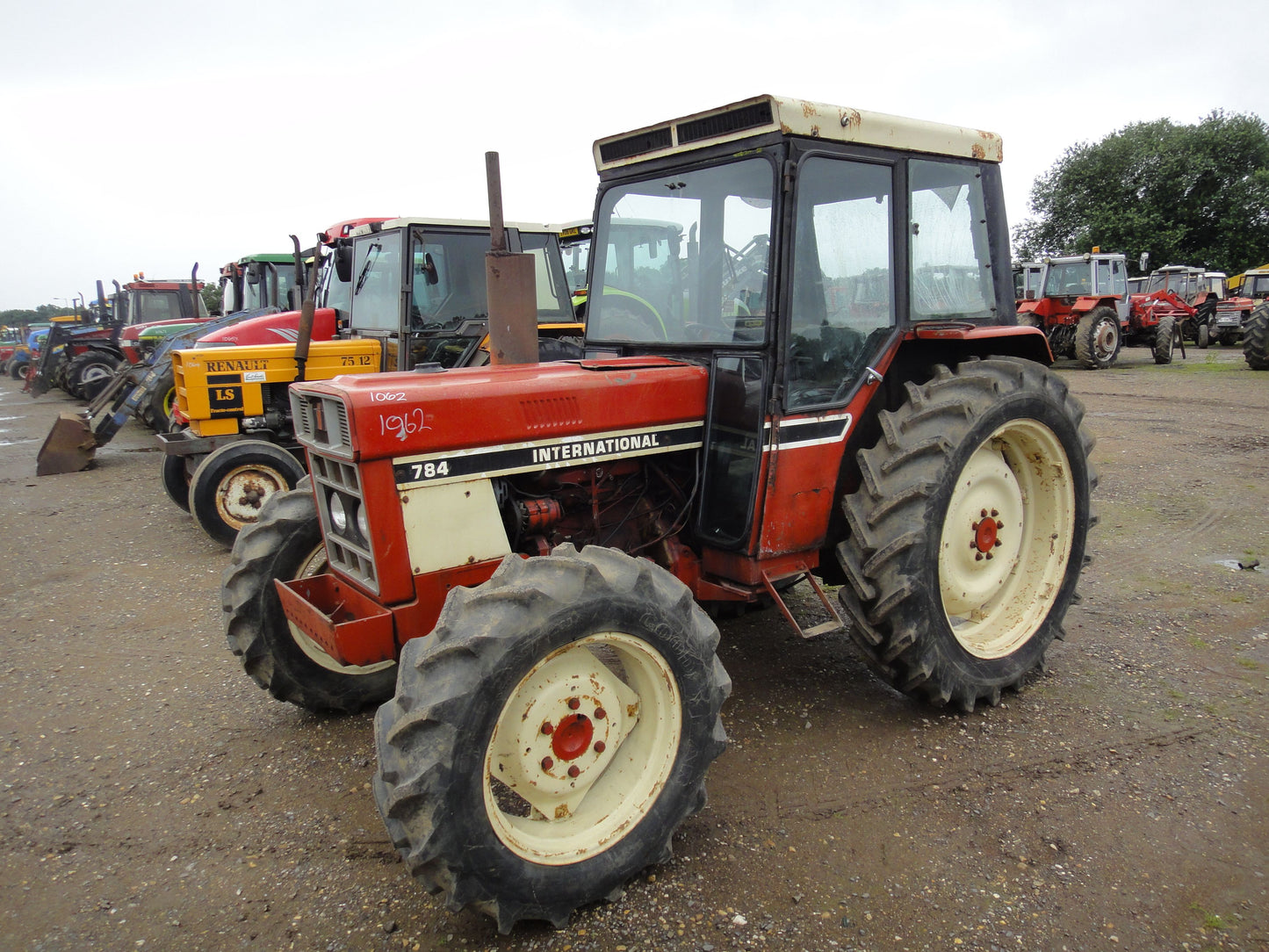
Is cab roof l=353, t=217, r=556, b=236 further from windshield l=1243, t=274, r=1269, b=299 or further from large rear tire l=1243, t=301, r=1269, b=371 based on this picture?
windshield l=1243, t=274, r=1269, b=299

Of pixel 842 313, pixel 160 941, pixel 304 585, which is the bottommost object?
pixel 160 941

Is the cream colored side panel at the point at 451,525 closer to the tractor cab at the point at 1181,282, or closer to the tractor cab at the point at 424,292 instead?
the tractor cab at the point at 424,292

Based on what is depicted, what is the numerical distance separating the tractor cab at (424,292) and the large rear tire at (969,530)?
3.92m

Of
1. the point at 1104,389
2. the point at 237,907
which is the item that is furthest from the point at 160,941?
the point at 1104,389

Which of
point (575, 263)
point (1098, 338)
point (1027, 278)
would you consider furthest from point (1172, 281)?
point (575, 263)

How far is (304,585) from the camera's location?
3.06 metres

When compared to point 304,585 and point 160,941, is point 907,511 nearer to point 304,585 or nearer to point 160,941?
point 304,585

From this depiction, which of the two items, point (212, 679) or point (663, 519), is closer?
point (663, 519)

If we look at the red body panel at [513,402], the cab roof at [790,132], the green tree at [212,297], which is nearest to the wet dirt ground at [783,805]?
the red body panel at [513,402]

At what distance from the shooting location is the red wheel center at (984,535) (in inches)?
141

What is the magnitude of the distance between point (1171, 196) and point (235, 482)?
35393mm

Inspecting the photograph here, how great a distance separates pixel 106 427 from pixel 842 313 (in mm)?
9456

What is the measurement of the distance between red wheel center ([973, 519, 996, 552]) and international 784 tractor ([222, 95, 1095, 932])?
1 cm

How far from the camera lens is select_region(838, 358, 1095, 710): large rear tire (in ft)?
10.3
